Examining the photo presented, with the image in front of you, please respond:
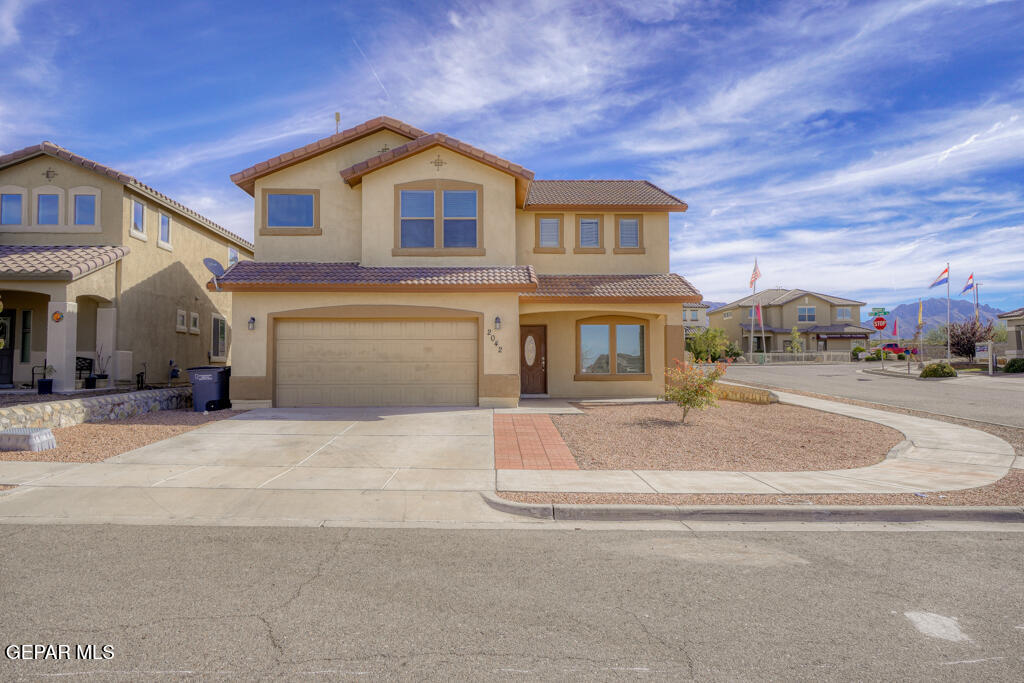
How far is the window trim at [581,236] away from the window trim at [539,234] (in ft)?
1.37

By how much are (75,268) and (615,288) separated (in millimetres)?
14243

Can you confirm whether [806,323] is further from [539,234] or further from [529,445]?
[529,445]

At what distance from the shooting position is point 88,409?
11922 mm

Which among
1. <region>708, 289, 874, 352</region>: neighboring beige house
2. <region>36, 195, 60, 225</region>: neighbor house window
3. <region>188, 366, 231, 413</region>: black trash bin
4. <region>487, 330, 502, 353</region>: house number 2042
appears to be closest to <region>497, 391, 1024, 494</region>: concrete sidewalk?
<region>487, 330, 502, 353</region>: house number 2042

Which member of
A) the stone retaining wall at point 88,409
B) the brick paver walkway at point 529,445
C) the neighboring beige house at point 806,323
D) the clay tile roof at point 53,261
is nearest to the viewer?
the brick paver walkway at point 529,445

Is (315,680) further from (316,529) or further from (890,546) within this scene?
(890,546)

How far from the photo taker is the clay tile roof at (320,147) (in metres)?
15.7

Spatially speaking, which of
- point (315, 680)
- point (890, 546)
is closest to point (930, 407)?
point (890, 546)

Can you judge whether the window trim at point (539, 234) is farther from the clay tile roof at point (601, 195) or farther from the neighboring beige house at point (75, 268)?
the neighboring beige house at point (75, 268)

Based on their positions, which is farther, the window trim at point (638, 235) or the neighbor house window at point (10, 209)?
the window trim at point (638, 235)

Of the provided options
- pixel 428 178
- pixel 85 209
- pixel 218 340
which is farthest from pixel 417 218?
pixel 218 340

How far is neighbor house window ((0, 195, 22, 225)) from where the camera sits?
16516 millimetres

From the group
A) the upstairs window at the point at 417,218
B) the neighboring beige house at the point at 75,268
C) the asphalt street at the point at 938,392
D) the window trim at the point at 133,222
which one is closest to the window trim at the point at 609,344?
the upstairs window at the point at 417,218

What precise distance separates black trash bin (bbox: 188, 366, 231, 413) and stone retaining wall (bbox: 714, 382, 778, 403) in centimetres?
1336
